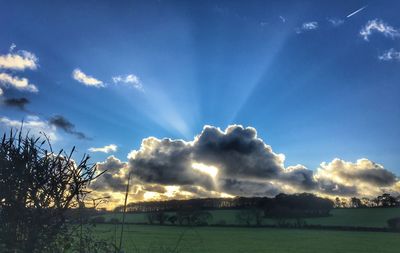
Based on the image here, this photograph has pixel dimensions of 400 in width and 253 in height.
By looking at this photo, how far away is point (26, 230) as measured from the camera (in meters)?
4.67

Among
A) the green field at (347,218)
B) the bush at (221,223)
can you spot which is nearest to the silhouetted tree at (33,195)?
the green field at (347,218)

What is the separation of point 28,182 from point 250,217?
10778 cm

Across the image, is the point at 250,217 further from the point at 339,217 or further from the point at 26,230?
the point at 26,230

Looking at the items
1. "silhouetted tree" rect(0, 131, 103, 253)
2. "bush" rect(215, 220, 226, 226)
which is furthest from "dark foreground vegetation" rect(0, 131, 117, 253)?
"bush" rect(215, 220, 226, 226)

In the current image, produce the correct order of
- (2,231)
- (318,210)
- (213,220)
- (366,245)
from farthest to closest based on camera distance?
(318,210) → (213,220) → (366,245) → (2,231)

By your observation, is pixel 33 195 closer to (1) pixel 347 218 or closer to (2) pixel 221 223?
(2) pixel 221 223

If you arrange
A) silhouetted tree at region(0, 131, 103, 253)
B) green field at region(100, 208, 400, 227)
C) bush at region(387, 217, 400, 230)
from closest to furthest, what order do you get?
silhouetted tree at region(0, 131, 103, 253), bush at region(387, 217, 400, 230), green field at region(100, 208, 400, 227)

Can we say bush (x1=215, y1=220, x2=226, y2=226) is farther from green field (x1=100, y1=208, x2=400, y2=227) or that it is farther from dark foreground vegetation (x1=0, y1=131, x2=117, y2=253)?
dark foreground vegetation (x1=0, y1=131, x2=117, y2=253)

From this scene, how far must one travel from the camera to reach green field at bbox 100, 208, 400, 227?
4053 inches

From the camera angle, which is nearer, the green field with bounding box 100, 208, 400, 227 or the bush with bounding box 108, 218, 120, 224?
the bush with bounding box 108, 218, 120, 224

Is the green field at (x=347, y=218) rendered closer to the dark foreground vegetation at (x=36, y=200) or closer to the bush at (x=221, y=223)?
the bush at (x=221, y=223)

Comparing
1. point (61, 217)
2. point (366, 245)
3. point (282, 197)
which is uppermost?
point (282, 197)

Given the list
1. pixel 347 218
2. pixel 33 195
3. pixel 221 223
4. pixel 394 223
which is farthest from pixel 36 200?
pixel 347 218

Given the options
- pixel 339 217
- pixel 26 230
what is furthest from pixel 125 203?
pixel 339 217
